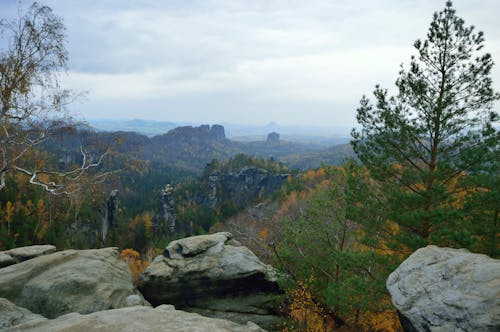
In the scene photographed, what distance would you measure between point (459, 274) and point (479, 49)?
28.9 ft

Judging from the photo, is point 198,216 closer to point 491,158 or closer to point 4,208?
point 4,208

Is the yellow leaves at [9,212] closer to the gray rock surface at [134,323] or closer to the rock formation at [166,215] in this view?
the gray rock surface at [134,323]

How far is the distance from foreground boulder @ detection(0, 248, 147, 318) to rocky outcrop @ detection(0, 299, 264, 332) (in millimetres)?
5670

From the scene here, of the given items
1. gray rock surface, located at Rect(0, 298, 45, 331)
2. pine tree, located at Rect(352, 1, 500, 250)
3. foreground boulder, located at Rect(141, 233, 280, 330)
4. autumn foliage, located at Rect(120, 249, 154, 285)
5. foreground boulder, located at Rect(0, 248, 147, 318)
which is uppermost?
pine tree, located at Rect(352, 1, 500, 250)

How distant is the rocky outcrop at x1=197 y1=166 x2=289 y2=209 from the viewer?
146m

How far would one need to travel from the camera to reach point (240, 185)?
153 m

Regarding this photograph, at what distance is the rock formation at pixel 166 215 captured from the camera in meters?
101

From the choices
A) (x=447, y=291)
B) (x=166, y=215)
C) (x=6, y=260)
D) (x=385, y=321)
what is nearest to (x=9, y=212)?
(x=6, y=260)

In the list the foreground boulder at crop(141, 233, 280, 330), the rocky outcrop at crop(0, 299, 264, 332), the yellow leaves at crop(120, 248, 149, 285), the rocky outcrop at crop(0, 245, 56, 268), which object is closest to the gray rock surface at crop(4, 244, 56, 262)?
the rocky outcrop at crop(0, 245, 56, 268)

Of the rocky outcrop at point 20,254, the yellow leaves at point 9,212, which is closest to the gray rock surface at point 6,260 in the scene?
the rocky outcrop at point 20,254

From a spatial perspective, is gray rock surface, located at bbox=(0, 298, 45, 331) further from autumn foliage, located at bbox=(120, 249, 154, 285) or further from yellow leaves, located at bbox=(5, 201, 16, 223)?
yellow leaves, located at bbox=(5, 201, 16, 223)

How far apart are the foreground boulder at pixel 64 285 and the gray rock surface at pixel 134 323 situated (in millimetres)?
6795

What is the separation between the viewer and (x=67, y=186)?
10.9m

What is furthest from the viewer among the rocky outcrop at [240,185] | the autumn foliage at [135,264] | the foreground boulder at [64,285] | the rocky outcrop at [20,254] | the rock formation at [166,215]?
the rocky outcrop at [240,185]
